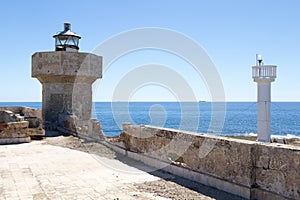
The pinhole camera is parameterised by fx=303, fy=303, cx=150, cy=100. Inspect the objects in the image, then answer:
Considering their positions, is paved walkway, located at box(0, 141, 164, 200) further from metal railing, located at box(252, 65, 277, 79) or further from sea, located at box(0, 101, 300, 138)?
metal railing, located at box(252, 65, 277, 79)

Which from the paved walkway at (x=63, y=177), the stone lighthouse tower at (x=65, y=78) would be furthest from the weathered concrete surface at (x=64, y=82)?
the paved walkway at (x=63, y=177)

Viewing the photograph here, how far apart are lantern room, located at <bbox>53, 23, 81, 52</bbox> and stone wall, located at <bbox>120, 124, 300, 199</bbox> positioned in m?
10.5

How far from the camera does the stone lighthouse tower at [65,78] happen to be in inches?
561

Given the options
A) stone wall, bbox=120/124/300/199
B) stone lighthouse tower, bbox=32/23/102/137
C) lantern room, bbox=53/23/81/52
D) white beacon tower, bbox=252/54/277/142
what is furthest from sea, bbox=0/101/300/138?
white beacon tower, bbox=252/54/277/142

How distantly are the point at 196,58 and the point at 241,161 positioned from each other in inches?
330

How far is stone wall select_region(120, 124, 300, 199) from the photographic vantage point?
14.0 feet

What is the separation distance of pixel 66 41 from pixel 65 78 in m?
2.30

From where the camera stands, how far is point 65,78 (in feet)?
48.0

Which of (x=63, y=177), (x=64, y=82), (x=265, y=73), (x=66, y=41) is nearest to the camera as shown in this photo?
(x=63, y=177)

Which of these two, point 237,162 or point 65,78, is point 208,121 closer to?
point 65,78

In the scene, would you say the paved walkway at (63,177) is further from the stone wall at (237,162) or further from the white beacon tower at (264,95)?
the white beacon tower at (264,95)

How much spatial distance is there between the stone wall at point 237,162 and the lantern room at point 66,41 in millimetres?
10454

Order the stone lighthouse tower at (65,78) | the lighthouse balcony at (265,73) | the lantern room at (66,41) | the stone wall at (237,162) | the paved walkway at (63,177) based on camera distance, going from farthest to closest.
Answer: the lighthouse balcony at (265,73) → the lantern room at (66,41) → the stone lighthouse tower at (65,78) → the paved walkway at (63,177) → the stone wall at (237,162)

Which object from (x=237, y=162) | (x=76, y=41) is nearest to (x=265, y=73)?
(x=76, y=41)
